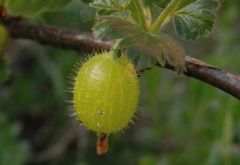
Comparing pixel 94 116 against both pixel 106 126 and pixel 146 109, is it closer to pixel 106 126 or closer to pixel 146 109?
pixel 106 126

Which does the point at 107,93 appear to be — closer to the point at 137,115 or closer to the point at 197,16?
the point at 197,16

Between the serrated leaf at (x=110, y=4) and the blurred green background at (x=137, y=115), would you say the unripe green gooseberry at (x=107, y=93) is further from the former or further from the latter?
the blurred green background at (x=137, y=115)

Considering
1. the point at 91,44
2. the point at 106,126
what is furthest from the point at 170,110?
the point at 106,126

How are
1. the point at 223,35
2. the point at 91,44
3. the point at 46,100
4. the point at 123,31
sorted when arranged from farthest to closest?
the point at 46,100, the point at 223,35, the point at 91,44, the point at 123,31

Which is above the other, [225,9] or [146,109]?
[225,9]

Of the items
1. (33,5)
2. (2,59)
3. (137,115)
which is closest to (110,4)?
(33,5)

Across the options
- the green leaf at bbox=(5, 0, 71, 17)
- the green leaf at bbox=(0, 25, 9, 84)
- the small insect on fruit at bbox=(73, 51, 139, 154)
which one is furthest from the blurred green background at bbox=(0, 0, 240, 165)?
the small insect on fruit at bbox=(73, 51, 139, 154)
